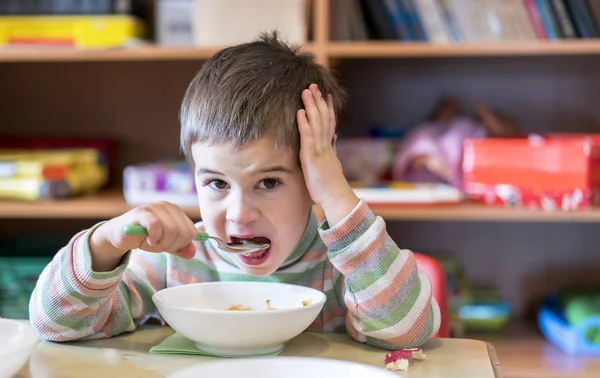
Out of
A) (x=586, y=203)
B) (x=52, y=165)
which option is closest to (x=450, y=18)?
(x=586, y=203)

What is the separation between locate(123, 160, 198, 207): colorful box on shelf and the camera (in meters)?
1.87

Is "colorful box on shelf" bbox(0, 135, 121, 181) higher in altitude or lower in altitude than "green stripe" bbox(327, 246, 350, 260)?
lower

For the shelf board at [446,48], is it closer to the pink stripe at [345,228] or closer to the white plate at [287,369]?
the pink stripe at [345,228]

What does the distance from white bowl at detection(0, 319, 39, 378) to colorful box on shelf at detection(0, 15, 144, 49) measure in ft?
3.90

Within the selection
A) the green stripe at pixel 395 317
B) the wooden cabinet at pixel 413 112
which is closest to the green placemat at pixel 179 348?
the green stripe at pixel 395 317

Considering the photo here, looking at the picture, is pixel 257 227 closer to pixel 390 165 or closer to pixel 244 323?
pixel 244 323

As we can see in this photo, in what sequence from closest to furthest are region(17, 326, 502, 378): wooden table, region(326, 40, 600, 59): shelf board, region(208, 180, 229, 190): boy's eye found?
1. region(17, 326, 502, 378): wooden table
2. region(208, 180, 229, 190): boy's eye
3. region(326, 40, 600, 59): shelf board

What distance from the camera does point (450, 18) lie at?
1877mm

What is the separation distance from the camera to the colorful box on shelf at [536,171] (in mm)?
1803

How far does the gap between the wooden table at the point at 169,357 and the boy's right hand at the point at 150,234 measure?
106 millimetres

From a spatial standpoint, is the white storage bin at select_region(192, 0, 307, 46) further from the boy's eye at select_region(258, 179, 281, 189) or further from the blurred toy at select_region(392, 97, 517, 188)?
the boy's eye at select_region(258, 179, 281, 189)

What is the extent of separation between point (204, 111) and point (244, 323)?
0.33m

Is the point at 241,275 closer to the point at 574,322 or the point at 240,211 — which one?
the point at 240,211

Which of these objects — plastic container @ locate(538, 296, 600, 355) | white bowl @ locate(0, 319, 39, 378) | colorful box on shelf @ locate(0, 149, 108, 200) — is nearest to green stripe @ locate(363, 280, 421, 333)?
white bowl @ locate(0, 319, 39, 378)
